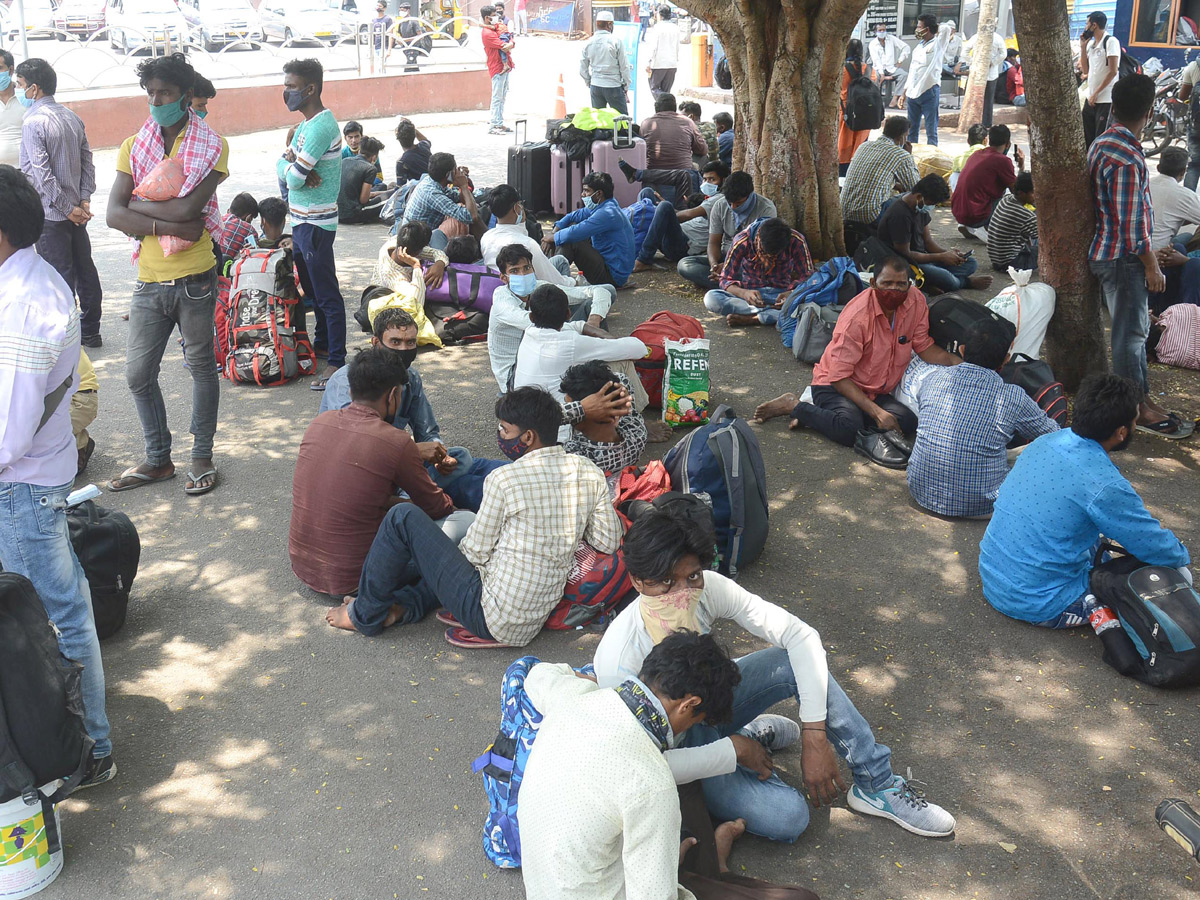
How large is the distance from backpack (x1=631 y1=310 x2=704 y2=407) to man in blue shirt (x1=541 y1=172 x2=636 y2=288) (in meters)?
2.11

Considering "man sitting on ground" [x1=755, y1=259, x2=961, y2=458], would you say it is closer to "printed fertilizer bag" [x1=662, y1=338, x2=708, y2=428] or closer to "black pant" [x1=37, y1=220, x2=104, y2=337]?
"printed fertilizer bag" [x1=662, y1=338, x2=708, y2=428]

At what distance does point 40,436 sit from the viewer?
11.4 feet

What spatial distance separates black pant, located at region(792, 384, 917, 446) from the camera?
21.0ft

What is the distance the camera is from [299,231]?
724 cm

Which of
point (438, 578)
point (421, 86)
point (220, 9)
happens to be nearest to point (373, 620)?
point (438, 578)

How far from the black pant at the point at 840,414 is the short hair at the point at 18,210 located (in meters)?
4.36

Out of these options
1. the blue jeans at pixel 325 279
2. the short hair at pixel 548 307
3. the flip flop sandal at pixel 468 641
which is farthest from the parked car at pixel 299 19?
the flip flop sandal at pixel 468 641

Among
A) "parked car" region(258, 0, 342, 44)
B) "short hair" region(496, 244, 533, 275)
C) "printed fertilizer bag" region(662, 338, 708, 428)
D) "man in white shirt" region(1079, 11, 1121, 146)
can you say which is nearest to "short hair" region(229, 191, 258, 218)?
"short hair" region(496, 244, 533, 275)

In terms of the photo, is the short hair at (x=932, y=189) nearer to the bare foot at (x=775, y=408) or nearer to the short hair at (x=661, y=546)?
the bare foot at (x=775, y=408)

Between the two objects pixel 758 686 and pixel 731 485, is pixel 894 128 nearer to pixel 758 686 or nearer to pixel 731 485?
pixel 731 485

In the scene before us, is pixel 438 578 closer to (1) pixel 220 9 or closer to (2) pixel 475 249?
(2) pixel 475 249

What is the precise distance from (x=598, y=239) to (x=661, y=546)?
6326 millimetres

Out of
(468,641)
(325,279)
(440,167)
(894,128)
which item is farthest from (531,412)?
(894,128)

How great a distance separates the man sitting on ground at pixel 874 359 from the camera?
6.37 metres
